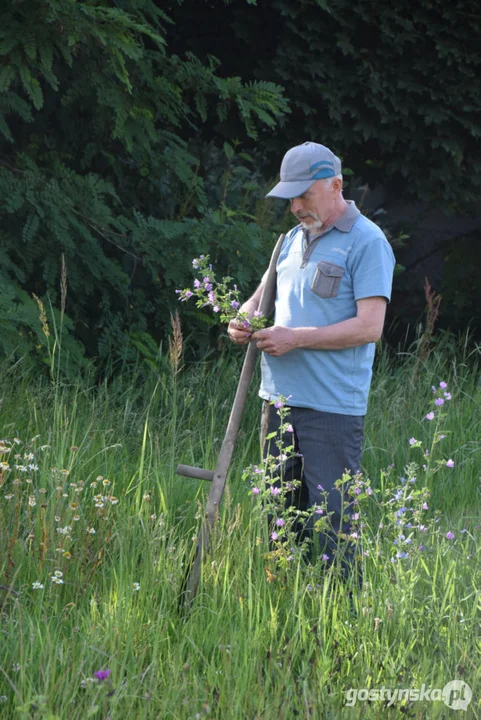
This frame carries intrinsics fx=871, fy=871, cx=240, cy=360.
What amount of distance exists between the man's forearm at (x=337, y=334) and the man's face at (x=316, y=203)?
428mm

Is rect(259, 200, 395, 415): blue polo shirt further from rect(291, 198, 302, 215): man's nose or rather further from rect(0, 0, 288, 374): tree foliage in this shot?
rect(0, 0, 288, 374): tree foliage

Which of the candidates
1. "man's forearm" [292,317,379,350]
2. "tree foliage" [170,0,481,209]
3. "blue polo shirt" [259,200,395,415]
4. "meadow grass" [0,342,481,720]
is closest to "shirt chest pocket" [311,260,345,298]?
"blue polo shirt" [259,200,395,415]

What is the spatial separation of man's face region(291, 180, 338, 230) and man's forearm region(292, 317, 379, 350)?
428 mm

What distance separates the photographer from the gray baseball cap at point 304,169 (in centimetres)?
329

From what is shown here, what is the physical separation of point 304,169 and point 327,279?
0.42 m

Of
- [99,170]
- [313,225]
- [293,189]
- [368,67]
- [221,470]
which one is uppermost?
[368,67]

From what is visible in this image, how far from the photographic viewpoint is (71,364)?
5230mm

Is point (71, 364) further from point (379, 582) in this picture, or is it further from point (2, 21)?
point (379, 582)

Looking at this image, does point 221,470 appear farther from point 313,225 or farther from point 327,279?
point 313,225

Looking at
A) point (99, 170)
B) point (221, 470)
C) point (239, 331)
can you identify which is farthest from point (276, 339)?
point (99, 170)

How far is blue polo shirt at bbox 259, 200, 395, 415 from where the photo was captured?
3.31 meters

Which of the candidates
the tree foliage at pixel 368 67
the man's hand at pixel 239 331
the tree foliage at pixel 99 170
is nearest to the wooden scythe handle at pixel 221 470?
the man's hand at pixel 239 331

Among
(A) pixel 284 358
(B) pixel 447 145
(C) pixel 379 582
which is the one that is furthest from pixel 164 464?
(B) pixel 447 145

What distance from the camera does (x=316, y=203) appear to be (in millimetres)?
3352
